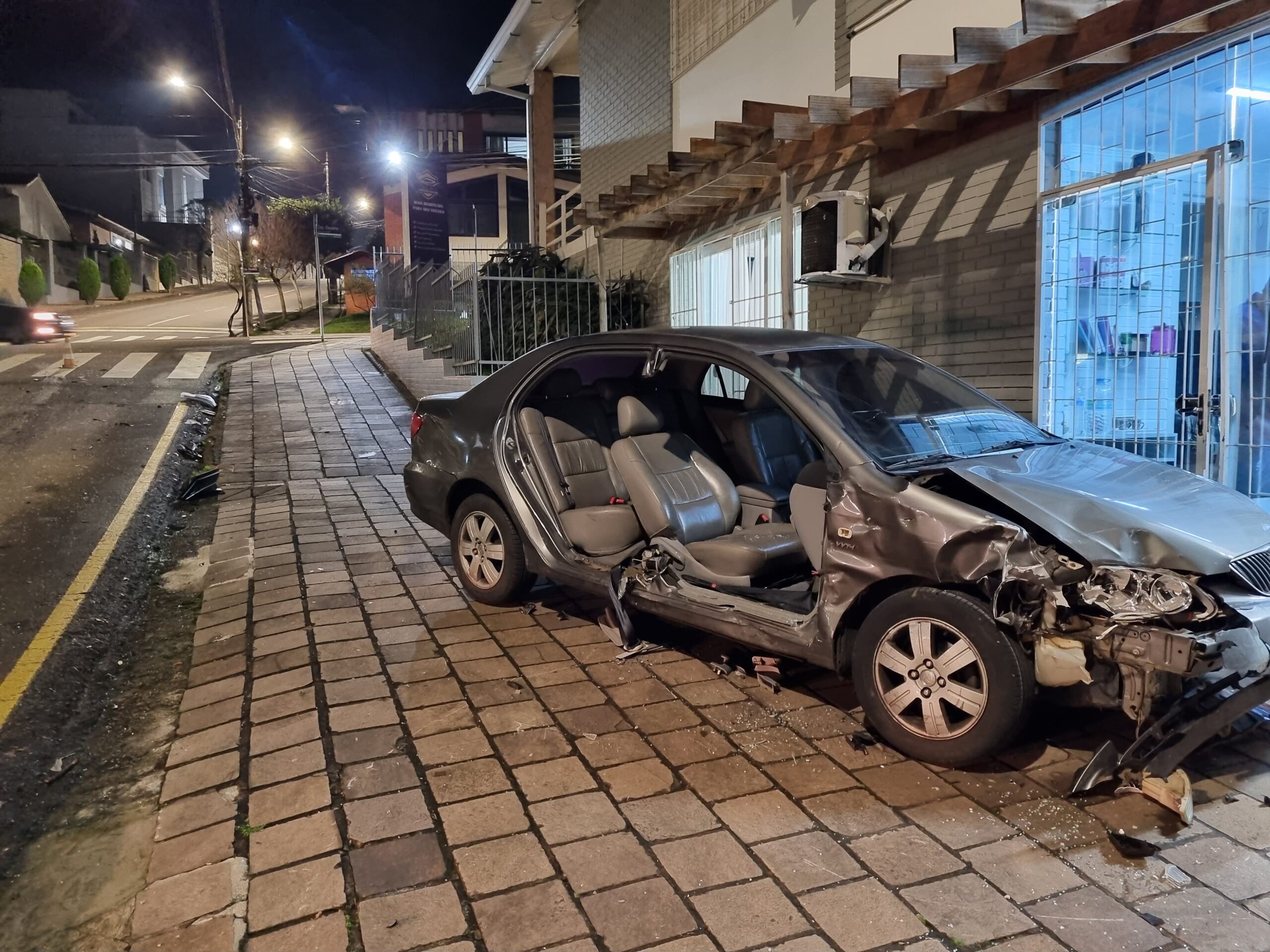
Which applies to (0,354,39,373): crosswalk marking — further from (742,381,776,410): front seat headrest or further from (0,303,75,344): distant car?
(742,381,776,410): front seat headrest

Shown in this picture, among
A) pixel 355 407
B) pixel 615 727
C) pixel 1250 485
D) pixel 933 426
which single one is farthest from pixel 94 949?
pixel 355 407

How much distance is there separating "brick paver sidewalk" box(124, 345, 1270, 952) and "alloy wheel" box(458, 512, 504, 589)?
1.56ft

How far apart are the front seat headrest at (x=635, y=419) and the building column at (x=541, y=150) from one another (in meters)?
14.7

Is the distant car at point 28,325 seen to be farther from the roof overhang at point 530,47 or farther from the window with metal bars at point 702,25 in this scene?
the window with metal bars at point 702,25

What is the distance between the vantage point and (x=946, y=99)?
6.28 metres

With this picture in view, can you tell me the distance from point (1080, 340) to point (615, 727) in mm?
4547

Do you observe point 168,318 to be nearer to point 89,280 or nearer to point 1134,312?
point 89,280

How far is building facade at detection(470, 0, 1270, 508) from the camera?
515 centimetres

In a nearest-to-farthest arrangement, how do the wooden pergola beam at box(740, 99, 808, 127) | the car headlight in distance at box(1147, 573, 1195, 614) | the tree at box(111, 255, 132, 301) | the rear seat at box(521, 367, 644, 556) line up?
the car headlight in distance at box(1147, 573, 1195, 614)
the rear seat at box(521, 367, 644, 556)
the wooden pergola beam at box(740, 99, 808, 127)
the tree at box(111, 255, 132, 301)

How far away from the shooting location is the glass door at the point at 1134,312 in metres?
5.32

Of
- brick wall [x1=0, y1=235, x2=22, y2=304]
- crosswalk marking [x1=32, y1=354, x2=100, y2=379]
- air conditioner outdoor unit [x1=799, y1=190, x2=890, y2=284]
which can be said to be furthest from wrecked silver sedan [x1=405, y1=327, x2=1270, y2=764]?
brick wall [x1=0, y1=235, x2=22, y2=304]

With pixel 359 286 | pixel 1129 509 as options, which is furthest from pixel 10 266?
pixel 1129 509

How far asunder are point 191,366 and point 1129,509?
58.7 feet

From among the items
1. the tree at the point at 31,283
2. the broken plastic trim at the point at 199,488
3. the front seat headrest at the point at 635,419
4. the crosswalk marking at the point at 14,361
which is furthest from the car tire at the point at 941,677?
the tree at the point at 31,283
